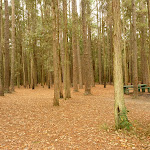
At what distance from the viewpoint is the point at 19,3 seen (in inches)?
872

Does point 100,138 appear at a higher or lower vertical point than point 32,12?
lower

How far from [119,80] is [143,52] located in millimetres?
15203

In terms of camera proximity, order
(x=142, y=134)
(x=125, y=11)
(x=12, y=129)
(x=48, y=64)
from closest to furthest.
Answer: (x=142, y=134)
(x=12, y=129)
(x=125, y=11)
(x=48, y=64)

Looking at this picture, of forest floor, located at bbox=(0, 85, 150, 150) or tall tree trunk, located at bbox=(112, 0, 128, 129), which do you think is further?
tall tree trunk, located at bbox=(112, 0, 128, 129)

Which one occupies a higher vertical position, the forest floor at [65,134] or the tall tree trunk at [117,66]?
the tall tree trunk at [117,66]

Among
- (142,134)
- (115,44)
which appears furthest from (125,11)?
(142,134)

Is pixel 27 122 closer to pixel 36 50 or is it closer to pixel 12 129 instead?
pixel 12 129

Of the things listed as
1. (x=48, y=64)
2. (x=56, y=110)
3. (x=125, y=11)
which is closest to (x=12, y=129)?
(x=56, y=110)

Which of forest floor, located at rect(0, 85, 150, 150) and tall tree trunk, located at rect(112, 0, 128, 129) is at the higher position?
tall tree trunk, located at rect(112, 0, 128, 129)

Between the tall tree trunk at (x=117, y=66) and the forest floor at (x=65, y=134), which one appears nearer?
the forest floor at (x=65, y=134)

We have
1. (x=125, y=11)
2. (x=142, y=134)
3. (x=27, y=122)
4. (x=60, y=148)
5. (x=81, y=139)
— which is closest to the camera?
(x=60, y=148)

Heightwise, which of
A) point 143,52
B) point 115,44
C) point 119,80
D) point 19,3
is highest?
point 19,3

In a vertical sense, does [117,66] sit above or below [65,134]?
above

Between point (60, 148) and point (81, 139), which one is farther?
point (81, 139)
